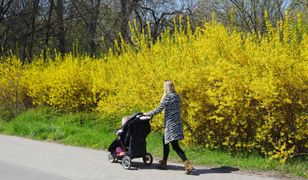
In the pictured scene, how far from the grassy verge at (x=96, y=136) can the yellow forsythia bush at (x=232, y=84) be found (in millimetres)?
329

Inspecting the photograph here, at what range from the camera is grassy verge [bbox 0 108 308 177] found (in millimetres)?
9055

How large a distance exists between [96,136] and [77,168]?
3.84 meters

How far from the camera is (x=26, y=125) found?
16.1 meters

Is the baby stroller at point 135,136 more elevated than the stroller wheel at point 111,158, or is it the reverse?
the baby stroller at point 135,136

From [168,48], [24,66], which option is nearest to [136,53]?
[168,48]

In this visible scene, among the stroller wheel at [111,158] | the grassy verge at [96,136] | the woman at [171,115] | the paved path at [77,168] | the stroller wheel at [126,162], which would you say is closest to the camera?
the paved path at [77,168]

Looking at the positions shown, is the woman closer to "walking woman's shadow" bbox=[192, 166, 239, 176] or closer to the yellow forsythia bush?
"walking woman's shadow" bbox=[192, 166, 239, 176]

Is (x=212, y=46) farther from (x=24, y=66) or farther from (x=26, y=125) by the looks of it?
(x=24, y=66)

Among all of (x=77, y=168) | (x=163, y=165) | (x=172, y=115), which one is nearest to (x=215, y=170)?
(x=163, y=165)

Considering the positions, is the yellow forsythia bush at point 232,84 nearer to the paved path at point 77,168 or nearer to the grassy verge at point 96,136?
the grassy verge at point 96,136

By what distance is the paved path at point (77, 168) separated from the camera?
8.57 m

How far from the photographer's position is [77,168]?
9.50 meters

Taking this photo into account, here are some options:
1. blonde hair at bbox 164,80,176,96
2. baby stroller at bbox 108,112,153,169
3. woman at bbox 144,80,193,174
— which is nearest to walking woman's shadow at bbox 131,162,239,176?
baby stroller at bbox 108,112,153,169

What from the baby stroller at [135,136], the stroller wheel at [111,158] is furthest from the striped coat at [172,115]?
the stroller wheel at [111,158]
